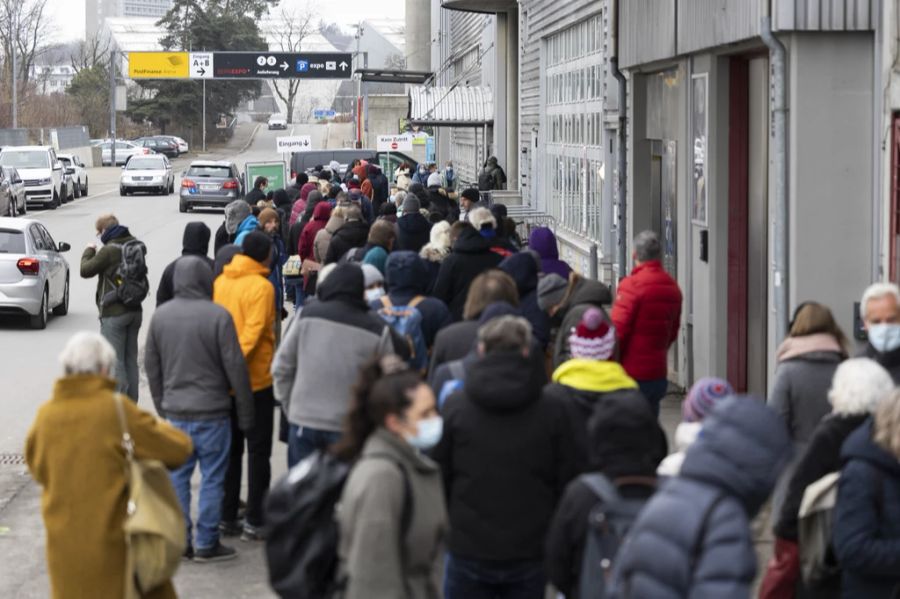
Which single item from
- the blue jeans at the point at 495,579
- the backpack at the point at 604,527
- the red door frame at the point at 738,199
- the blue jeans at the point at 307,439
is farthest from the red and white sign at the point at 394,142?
the backpack at the point at 604,527

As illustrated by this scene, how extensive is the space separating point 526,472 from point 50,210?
43653mm

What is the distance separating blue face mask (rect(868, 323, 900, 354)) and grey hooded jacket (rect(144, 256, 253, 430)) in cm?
351

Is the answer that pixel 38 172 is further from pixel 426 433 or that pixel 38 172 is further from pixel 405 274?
pixel 426 433

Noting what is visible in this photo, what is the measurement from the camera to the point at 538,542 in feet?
20.2

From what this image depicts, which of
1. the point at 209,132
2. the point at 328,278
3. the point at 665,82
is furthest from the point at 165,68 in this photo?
the point at 328,278

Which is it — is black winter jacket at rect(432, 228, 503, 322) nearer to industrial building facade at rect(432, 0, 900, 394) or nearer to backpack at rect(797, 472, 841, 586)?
industrial building facade at rect(432, 0, 900, 394)

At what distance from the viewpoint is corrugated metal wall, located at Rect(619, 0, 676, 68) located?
14879 millimetres

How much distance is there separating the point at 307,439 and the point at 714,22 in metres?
5.86

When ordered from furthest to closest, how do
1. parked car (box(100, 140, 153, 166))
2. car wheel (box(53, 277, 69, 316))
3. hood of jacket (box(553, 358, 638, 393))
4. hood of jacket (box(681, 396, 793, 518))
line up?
parked car (box(100, 140, 153, 166)), car wheel (box(53, 277, 69, 316)), hood of jacket (box(553, 358, 638, 393)), hood of jacket (box(681, 396, 793, 518))

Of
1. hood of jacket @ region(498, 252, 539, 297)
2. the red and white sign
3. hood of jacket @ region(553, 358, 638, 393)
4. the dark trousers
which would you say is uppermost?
the red and white sign

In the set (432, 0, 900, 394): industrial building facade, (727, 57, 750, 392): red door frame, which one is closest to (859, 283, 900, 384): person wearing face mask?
(432, 0, 900, 394): industrial building facade

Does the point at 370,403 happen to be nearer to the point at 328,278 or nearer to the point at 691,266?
the point at 328,278

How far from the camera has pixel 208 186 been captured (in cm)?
4594

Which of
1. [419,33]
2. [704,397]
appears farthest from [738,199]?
[419,33]
